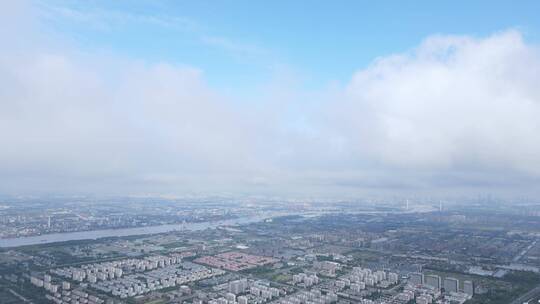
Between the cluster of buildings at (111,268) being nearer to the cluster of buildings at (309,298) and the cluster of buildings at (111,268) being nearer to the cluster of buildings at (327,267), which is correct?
the cluster of buildings at (327,267)

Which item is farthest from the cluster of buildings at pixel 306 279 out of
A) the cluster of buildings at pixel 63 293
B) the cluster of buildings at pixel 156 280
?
the cluster of buildings at pixel 63 293

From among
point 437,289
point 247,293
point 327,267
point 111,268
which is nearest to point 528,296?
point 437,289

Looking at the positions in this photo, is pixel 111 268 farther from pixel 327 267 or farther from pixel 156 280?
pixel 327 267

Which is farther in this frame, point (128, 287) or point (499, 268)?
point (499, 268)

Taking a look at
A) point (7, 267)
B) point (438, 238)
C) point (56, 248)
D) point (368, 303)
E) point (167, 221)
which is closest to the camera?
point (368, 303)

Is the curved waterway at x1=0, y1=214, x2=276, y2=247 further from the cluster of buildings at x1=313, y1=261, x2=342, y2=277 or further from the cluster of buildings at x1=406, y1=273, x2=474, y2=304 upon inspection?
the cluster of buildings at x1=406, y1=273, x2=474, y2=304

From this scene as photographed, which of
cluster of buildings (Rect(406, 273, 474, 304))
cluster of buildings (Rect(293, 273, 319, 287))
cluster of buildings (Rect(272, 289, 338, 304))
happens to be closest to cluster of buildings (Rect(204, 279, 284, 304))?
cluster of buildings (Rect(272, 289, 338, 304))

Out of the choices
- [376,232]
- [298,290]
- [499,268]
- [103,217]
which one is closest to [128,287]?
[298,290]

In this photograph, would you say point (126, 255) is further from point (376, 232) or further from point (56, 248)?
point (376, 232)

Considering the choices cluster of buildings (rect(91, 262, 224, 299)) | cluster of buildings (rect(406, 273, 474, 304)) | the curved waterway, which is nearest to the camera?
cluster of buildings (rect(406, 273, 474, 304))
